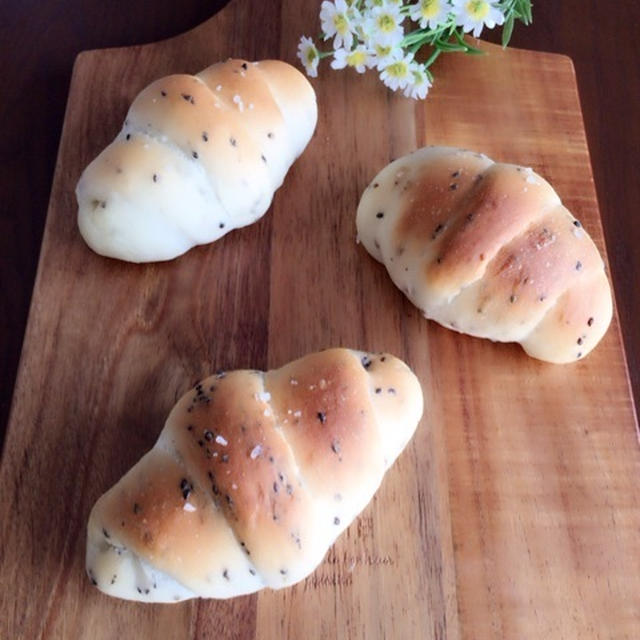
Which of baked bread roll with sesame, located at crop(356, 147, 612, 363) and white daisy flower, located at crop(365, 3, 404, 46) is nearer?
baked bread roll with sesame, located at crop(356, 147, 612, 363)

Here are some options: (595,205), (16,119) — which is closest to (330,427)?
(595,205)

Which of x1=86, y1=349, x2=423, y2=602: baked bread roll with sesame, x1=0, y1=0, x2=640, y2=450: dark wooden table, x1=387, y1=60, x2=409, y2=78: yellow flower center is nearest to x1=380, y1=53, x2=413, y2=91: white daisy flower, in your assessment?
x1=387, y1=60, x2=409, y2=78: yellow flower center

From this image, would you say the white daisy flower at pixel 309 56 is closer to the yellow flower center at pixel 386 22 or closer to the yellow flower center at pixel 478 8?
the yellow flower center at pixel 386 22

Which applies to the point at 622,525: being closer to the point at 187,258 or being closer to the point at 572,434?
the point at 572,434

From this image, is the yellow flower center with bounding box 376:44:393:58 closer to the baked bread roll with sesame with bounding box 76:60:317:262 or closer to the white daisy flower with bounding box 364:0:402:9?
the white daisy flower with bounding box 364:0:402:9

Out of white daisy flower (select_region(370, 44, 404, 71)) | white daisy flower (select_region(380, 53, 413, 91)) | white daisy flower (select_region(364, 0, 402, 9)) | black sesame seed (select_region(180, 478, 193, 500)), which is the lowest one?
black sesame seed (select_region(180, 478, 193, 500))

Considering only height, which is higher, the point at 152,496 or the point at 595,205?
the point at 152,496

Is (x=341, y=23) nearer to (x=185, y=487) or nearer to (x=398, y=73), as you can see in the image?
(x=398, y=73)

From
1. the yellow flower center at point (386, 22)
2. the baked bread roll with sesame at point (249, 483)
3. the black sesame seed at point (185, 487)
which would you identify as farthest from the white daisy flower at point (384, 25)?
the black sesame seed at point (185, 487)
